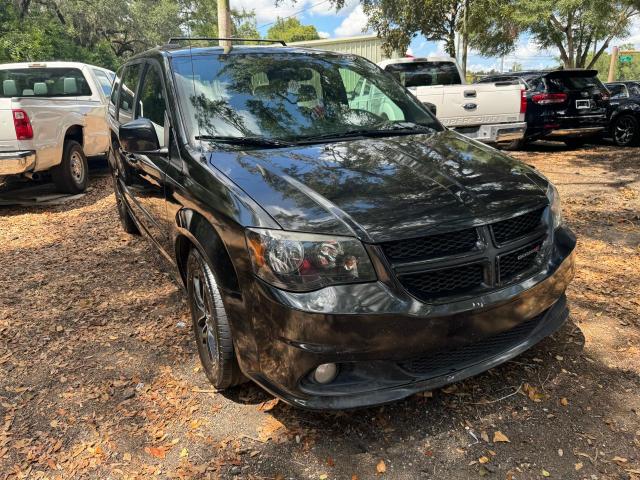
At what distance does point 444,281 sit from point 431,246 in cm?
17

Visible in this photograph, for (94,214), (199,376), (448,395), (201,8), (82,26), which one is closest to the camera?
(448,395)

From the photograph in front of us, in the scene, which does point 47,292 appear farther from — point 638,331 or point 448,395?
point 638,331

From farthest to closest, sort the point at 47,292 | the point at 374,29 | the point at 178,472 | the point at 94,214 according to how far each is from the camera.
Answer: the point at 374,29, the point at 94,214, the point at 47,292, the point at 178,472

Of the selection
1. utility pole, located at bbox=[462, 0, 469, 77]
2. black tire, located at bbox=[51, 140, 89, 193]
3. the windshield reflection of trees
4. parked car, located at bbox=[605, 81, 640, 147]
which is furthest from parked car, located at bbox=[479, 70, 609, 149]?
black tire, located at bbox=[51, 140, 89, 193]

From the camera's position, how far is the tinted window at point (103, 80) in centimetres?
887

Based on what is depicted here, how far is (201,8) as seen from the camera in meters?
33.0

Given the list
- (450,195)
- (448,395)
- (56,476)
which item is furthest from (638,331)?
(56,476)

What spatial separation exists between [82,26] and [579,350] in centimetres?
2861

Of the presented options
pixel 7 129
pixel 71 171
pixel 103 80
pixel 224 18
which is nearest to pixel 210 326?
pixel 7 129

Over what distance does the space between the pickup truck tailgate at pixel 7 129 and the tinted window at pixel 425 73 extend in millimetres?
6308

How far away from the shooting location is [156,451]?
2512 mm

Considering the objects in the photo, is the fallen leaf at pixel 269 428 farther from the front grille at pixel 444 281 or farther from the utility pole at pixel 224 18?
the utility pole at pixel 224 18

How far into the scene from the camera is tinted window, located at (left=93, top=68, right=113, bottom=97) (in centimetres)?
887

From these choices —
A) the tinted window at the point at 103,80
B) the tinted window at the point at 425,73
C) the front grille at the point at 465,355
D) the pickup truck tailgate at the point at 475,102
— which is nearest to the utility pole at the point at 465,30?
the tinted window at the point at 425,73
